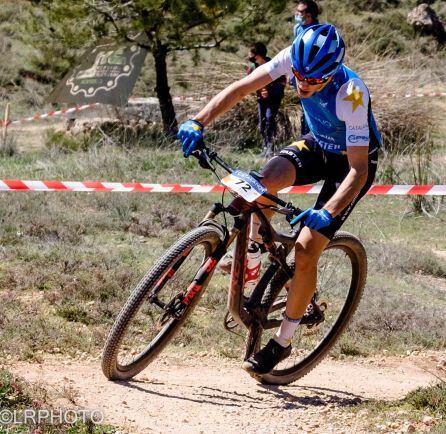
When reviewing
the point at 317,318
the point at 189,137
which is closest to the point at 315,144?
the point at 189,137

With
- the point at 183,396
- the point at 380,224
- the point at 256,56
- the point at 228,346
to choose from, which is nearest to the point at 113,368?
the point at 183,396


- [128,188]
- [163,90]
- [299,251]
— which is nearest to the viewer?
[299,251]

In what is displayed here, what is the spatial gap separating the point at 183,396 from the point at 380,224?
5678mm

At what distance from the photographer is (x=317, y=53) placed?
418 centimetres

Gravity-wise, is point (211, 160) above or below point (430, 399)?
above

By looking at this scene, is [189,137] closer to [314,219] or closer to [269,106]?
[314,219]

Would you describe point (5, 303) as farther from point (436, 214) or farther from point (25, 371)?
point (436, 214)

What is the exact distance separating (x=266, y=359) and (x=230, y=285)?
1.51 ft

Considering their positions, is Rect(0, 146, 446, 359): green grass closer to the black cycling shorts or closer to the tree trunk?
the black cycling shorts

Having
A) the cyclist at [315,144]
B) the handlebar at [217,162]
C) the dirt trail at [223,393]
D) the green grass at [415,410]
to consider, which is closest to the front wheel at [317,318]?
the dirt trail at [223,393]

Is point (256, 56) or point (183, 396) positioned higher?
point (256, 56)

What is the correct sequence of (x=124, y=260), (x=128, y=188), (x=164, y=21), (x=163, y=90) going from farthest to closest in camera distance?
(x=163, y=90), (x=164, y=21), (x=128, y=188), (x=124, y=260)

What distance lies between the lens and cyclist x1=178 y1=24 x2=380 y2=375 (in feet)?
13.9

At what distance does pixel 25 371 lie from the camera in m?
4.79
